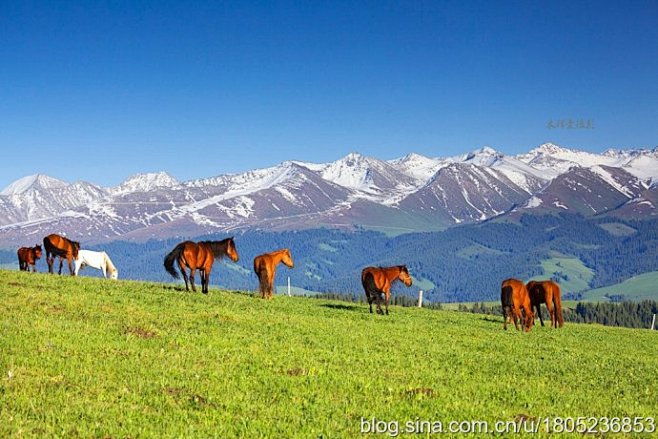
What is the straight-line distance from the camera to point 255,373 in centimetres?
1616

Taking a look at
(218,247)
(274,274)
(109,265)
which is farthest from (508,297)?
(109,265)

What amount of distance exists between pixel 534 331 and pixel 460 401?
22.6 meters

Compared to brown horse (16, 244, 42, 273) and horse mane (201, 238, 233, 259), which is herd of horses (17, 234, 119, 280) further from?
horse mane (201, 238, 233, 259)

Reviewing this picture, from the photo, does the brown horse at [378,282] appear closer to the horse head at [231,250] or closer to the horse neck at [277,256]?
the horse neck at [277,256]

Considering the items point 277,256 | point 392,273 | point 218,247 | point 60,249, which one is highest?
point 60,249

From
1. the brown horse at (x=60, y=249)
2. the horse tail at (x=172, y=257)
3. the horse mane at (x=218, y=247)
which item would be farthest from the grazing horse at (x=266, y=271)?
the brown horse at (x=60, y=249)

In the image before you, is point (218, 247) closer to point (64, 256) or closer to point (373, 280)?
point (373, 280)

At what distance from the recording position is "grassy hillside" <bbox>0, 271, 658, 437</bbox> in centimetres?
1253

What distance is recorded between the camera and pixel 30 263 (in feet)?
147

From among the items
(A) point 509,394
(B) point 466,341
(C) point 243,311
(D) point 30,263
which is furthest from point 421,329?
(D) point 30,263

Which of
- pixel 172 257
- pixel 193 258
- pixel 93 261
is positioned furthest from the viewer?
pixel 93 261

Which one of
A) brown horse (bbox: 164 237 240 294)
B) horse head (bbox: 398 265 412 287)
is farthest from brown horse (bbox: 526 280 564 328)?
brown horse (bbox: 164 237 240 294)

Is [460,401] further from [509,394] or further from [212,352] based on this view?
[212,352]

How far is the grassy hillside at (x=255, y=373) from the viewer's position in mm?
12531
